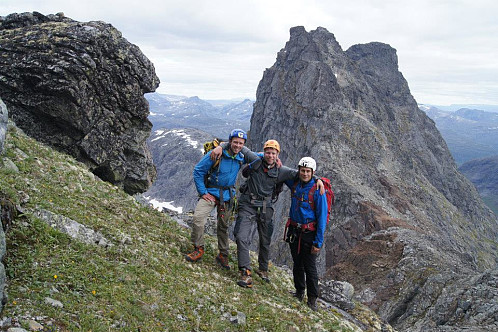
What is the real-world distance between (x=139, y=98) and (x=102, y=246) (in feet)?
53.5

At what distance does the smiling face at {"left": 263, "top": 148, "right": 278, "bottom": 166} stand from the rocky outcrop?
13742 millimetres

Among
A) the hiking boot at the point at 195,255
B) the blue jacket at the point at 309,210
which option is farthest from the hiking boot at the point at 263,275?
the blue jacket at the point at 309,210

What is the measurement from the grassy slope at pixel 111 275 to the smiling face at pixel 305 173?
443 cm

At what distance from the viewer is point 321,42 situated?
5433 inches

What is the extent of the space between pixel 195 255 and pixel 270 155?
188 inches

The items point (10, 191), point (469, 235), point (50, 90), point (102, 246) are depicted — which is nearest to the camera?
point (10, 191)

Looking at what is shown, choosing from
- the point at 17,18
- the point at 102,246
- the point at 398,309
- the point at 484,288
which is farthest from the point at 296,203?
the point at 398,309

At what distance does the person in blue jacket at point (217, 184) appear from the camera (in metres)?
12.7

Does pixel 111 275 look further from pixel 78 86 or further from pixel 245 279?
pixel 78 86

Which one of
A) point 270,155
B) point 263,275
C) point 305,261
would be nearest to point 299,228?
point 305,261

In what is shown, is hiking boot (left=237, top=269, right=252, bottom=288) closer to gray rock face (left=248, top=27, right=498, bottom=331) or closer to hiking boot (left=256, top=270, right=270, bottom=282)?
hiking boot (left=256, top=270, right=270, bottom=282)

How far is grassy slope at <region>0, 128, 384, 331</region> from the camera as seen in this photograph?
23.8 feet

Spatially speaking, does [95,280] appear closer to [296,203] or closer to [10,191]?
[10,191]

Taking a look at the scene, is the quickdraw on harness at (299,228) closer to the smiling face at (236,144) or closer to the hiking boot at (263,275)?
the hiking boot at (263,275)
